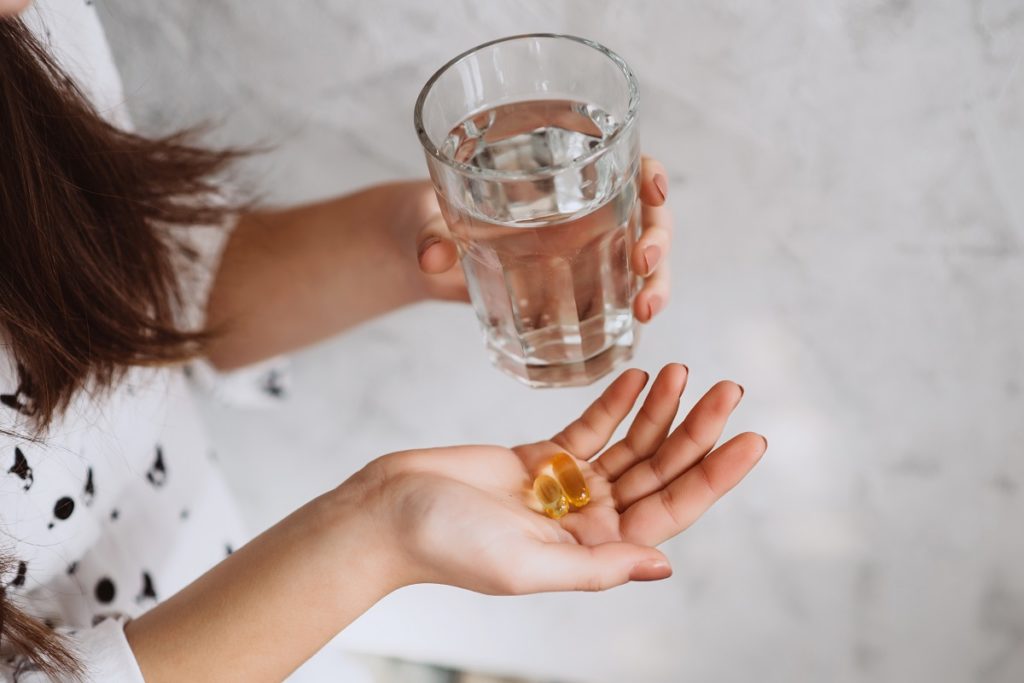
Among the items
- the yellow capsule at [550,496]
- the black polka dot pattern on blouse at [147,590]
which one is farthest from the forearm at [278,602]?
the black polka dot pattern on blouse at [147,590]

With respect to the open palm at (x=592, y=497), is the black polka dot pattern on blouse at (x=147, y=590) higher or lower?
lower

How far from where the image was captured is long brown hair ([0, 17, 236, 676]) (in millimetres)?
633

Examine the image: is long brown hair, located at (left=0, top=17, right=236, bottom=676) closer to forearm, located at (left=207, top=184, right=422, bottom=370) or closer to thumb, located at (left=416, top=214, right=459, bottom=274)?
forearm, located at (left=207, top=184, right=422, bottom=370)

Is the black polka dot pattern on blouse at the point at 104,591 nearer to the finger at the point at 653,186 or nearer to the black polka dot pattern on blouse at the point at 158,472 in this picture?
the black polka dot pattern on blouse at the point at 158,472

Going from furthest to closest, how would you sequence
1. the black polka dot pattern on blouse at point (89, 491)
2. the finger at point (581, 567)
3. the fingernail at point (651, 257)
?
the black polka dot pattern on blouse at point (89, 491), the fingernail at point (651, 257), the finger at point (581, 567)

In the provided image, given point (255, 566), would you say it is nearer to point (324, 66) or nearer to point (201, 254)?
point (201, 254)

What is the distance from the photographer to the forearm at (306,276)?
2.59 feet

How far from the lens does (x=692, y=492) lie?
1.79 feet

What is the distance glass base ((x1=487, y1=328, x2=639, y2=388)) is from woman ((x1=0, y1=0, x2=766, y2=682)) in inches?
1.8

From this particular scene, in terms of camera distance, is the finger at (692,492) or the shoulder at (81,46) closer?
the finger at (692,492)

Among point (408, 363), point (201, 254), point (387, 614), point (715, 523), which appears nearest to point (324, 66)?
point (201, 254)

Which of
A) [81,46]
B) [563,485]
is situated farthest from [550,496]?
[81,46]

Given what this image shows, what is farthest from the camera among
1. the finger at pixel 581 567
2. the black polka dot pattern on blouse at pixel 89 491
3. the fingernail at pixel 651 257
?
the black polka dot pattern on blouse at pixel 89 491

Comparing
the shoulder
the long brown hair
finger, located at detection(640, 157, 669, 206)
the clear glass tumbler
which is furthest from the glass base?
the shoulder
